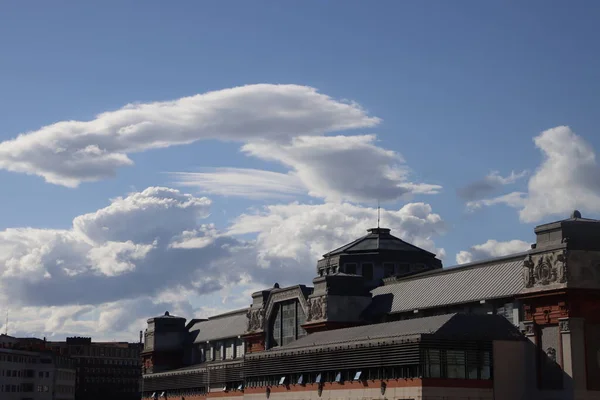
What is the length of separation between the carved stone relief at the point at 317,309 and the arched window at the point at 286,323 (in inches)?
176

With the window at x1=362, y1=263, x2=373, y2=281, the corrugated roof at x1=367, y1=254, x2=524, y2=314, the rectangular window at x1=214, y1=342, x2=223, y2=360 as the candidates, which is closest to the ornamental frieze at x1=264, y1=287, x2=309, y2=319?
the corrugated roof at x1=367, y1=254, x2=524, y2=314

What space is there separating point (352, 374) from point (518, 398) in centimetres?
1885

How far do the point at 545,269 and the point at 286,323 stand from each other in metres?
61.0

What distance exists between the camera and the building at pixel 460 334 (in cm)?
10569

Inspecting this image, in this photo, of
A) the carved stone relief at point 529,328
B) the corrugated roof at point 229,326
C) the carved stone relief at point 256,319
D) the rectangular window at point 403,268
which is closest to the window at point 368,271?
the rectangular window at point 403,268

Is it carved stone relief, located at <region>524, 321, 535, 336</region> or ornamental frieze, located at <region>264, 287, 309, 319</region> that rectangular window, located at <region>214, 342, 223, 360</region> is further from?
carved stone relief, located at <region>524, 321, 535, 336</region>

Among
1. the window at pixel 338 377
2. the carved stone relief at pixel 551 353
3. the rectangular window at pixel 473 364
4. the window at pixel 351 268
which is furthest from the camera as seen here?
the window at pixel 351 268

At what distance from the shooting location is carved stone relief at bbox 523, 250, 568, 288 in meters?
106

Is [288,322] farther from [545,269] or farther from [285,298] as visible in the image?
[545,269]

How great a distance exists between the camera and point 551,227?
359 feet

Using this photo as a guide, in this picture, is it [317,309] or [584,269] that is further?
[317,309]

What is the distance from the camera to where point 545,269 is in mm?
108125

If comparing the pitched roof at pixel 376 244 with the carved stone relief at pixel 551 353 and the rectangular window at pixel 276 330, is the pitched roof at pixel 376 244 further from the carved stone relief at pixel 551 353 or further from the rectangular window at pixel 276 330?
the carved stone relief at pixel 551 353

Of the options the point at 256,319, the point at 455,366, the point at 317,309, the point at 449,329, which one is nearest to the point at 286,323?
the point at 256,319
